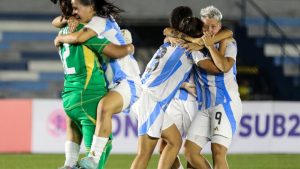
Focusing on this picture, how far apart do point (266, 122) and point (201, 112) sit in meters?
6.65

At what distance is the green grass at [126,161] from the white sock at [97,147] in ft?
15.5

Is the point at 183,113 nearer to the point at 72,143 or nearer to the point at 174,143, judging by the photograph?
the point at 174,143

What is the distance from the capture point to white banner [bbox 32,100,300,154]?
50.7 feet

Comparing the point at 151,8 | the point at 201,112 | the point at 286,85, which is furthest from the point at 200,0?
the point at 201,112

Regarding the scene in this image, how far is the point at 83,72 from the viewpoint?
804 centimetres

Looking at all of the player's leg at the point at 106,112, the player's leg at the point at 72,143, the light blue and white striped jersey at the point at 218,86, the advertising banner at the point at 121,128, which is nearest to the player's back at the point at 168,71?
the light blue and white striped jersey at the point at 218,86

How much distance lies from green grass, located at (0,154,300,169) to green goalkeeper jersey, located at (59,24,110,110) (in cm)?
469

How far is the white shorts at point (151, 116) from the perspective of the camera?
9.05 m

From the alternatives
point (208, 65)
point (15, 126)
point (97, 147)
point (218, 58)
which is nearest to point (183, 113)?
point (208, 65)

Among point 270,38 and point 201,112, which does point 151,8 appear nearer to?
point 270,38

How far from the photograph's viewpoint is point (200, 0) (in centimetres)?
2116

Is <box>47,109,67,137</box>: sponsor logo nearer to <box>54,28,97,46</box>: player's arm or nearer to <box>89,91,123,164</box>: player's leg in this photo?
<box>89,91,123,164</box>: player's leg

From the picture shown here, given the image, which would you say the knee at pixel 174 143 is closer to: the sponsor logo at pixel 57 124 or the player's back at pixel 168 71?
the player's back at pixel 168 71

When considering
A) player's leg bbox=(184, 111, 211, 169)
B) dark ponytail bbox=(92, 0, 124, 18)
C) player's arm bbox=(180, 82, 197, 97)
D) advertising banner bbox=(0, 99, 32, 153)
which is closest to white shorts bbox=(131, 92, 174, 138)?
player's leg bbox=(184, 111, 211, 169)
